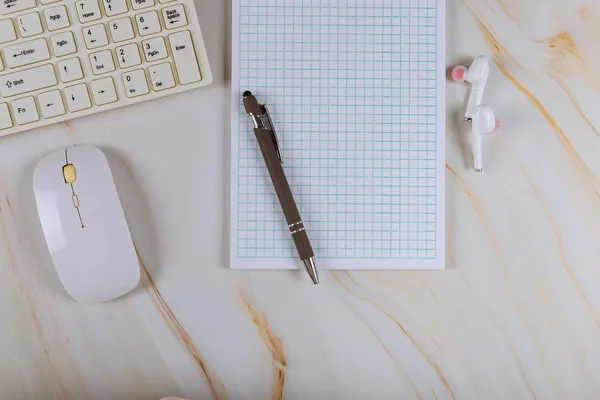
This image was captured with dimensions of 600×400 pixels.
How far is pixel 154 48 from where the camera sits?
61 cm

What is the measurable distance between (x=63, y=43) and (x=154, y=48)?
9cm

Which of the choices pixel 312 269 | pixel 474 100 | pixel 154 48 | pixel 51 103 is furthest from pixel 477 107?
pixel 51 103

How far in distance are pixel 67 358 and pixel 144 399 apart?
0.09 metres

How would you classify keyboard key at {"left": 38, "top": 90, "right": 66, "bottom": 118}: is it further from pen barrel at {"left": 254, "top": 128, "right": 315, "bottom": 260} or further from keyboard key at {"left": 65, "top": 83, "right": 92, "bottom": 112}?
pen barrel at {"left": 254, "top": 128, "right": 315, "bottom": 260}

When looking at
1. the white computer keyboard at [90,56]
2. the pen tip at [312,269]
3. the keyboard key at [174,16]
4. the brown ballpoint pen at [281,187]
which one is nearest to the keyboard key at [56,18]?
the white computer keyboard at [90,56]

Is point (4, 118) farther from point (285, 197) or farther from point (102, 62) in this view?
point (285, 197)

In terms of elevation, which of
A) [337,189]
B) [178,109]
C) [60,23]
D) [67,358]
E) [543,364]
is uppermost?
[60,23]

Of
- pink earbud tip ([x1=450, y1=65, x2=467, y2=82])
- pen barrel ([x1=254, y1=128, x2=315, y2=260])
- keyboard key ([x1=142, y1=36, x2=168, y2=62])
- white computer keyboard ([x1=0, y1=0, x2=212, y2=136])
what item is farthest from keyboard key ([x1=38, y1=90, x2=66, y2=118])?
pink earbud tip ([x1=450, y1=65, x2=467, y2=82])

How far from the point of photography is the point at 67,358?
64cm

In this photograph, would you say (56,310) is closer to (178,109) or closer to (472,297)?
(178,109)

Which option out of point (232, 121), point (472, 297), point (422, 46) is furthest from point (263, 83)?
point (472, 297)

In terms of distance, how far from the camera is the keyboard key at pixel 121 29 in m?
0.61

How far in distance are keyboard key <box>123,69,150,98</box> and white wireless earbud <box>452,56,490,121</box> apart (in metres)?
0.33

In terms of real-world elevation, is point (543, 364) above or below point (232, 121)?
below
